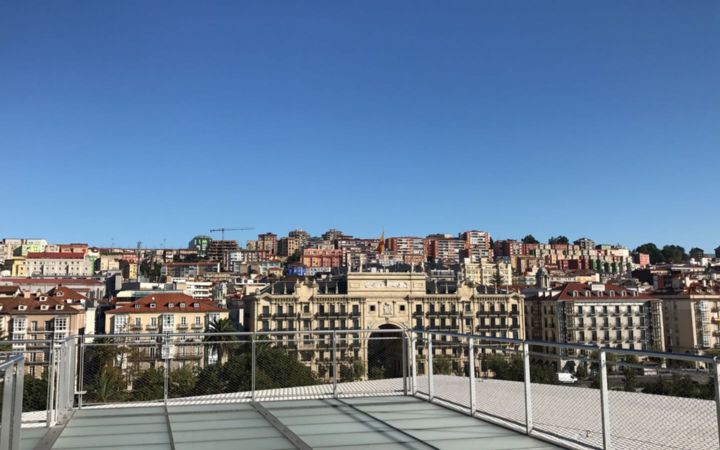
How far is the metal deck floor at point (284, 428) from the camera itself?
7.34m

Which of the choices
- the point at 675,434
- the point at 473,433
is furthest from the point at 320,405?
the point at 675,434

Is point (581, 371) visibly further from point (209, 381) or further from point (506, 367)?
point (209, 381)

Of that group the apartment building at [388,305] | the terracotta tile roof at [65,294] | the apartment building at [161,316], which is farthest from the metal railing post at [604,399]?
the apartment building at [388,305]

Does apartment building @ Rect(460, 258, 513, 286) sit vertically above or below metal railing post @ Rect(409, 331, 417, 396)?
above

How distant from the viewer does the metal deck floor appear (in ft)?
24.1

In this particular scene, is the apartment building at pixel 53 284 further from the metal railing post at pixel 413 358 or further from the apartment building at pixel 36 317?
the metal railing post at pixel 413 358

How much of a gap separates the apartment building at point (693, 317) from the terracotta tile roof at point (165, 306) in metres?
68.7

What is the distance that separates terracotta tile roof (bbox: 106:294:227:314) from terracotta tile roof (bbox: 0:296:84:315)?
26.0ft

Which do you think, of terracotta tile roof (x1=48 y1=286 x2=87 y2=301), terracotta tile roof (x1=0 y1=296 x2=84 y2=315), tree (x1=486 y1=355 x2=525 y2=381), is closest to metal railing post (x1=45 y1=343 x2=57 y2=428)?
tree (x1=486 y1=355 x2=525 y2=381)

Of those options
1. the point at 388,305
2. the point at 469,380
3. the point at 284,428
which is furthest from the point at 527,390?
the point at 388,305

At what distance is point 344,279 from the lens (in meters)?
103

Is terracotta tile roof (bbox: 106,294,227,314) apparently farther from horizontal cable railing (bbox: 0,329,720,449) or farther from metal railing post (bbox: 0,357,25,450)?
metal railing post (bbox: 0,357,25,450)

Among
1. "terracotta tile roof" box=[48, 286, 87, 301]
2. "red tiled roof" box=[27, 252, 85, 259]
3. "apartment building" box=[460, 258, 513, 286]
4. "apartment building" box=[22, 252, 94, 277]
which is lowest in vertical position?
"terracotta tile roof" box=[48, 286, 87, 301]

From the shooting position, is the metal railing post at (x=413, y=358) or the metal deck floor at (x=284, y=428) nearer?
the metal deck floor at (x=284, y=428)
